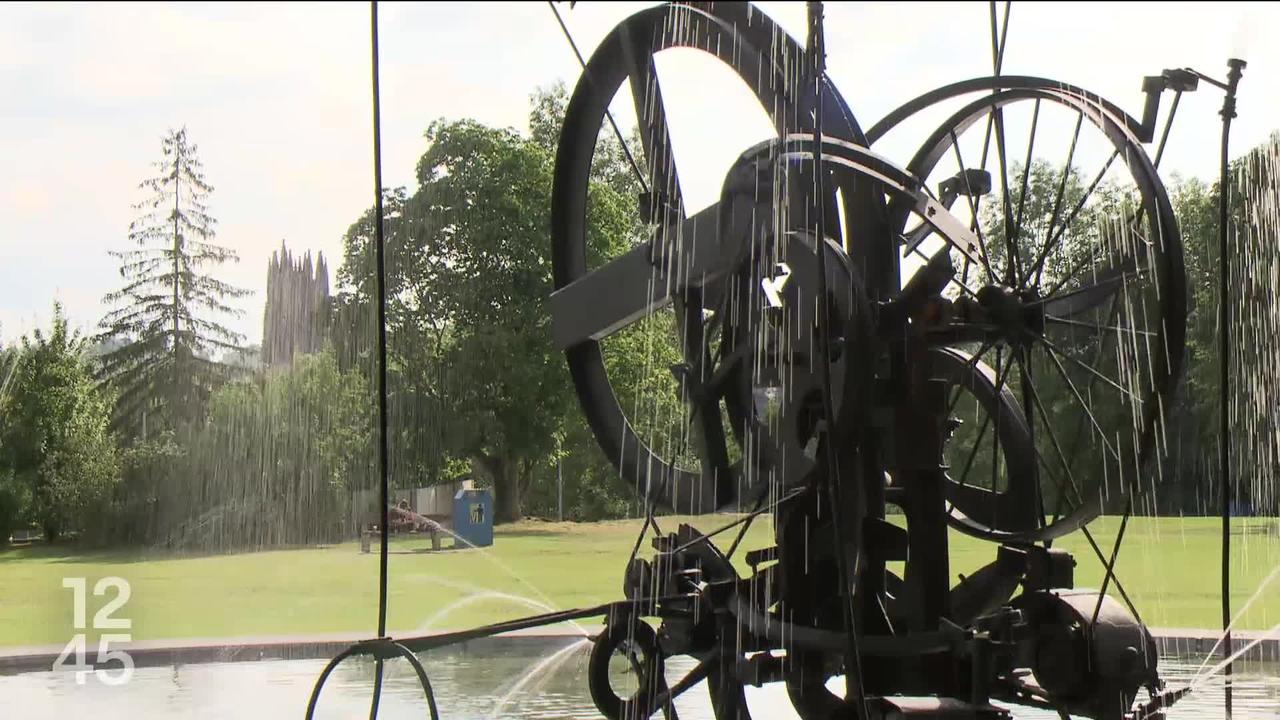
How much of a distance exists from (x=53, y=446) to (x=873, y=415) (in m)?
22.6

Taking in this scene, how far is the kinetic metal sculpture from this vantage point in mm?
4051

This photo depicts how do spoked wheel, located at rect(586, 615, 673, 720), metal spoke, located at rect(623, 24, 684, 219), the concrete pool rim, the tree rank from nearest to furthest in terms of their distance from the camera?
spoked wheel, located at rect(586, 615, 673, 720) < metal spoke, located at rect(623, 24, 684, 219) < the concrete pool rim < the tree

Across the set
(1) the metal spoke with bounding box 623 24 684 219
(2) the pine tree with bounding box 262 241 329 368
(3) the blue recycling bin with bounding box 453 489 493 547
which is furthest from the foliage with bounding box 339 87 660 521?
(1) the metal spoke with bounding box 623 24 684 219

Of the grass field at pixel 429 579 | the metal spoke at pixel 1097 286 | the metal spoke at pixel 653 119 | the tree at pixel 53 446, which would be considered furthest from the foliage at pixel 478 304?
the metal spoke at pixel 1097 286

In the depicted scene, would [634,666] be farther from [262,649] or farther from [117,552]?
[117,552]

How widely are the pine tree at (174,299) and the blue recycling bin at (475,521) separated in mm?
9427

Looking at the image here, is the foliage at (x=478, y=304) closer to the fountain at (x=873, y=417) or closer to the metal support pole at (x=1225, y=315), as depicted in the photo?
the fountain at (x=873, y=417)

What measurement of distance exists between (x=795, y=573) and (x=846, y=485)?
394mm

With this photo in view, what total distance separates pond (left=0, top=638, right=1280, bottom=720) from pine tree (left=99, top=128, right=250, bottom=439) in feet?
65.9

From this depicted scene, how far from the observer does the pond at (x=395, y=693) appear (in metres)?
6.90

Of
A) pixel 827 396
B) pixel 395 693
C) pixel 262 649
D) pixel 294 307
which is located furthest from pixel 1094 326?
pixel 294 307

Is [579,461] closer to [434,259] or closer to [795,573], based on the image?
[434,259]

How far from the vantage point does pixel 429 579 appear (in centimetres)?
1936

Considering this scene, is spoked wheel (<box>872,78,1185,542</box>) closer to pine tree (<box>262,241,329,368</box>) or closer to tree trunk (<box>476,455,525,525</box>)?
tree trunk (<box>476,455,525,525</box>)
